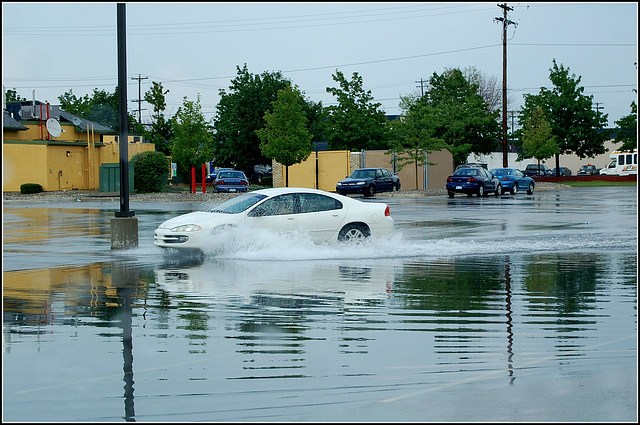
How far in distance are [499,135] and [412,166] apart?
18.4 metres

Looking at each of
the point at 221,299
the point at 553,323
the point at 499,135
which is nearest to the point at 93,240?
the point at 221,299

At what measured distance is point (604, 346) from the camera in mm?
A: 7527

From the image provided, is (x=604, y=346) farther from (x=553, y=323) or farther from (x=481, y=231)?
(x=481, y=231)

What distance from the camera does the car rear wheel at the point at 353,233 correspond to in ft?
52.2

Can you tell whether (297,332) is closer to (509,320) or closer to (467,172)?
(509,320)

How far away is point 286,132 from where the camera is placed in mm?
47938

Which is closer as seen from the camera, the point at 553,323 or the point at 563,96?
the point at 553,323

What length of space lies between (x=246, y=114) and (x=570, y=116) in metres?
29.9

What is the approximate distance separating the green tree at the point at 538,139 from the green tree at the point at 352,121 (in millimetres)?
11766

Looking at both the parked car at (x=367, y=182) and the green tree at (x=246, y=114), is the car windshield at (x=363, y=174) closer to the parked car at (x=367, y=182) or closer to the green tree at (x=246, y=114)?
the parked car at (x=367, y=182)

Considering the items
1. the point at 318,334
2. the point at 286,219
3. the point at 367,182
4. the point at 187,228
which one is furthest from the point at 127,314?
the point at 367,182

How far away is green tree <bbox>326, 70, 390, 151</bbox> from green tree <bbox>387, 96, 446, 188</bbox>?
11.3 meters

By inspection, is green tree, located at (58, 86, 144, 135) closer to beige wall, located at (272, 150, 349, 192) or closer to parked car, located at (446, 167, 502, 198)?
beige wall, located at (272, 150, 349, 192)

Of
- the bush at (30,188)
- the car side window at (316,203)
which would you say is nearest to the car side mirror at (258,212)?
the car side window at (316,203)
